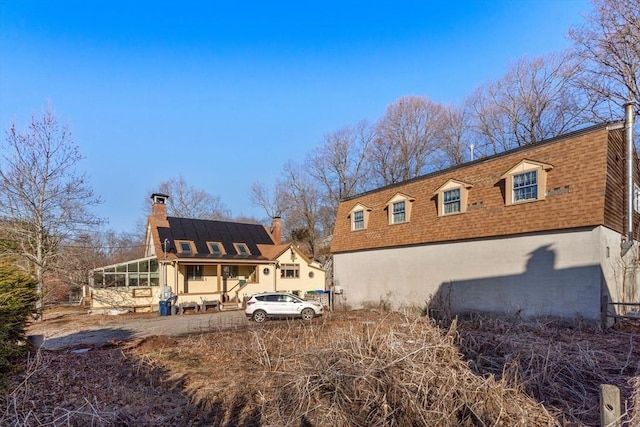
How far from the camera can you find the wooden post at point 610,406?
9.38 ft

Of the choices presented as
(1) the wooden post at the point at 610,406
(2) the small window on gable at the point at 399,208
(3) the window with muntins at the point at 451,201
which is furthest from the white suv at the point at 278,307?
(1) the wooden post at the point at 610,406

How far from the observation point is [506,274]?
13422 millimetres

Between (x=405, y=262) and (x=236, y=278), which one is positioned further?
(x=236, y=278)

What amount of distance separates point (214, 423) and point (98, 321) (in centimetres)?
1695

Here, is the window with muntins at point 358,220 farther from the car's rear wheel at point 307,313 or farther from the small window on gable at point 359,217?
the car's rear wheel at point 307,313

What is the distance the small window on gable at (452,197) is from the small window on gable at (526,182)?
1829 millimetres

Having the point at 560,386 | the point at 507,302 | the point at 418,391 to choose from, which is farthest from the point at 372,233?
the point at 418,391

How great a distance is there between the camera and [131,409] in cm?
537

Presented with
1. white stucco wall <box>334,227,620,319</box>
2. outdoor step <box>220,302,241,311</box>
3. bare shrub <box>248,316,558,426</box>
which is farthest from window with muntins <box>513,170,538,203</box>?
outdoor step <box>220,302,241,311</box>

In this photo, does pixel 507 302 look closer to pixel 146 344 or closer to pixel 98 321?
pixel 146 344

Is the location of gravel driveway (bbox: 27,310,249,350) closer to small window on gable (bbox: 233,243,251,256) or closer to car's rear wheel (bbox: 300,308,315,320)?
car's rear wheel (bbox: 300,308,315,320)

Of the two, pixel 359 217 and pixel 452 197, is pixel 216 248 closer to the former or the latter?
pixel 359 217

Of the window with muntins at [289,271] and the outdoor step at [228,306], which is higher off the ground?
the window with muntins at [289,271]

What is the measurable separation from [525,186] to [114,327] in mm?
18433
